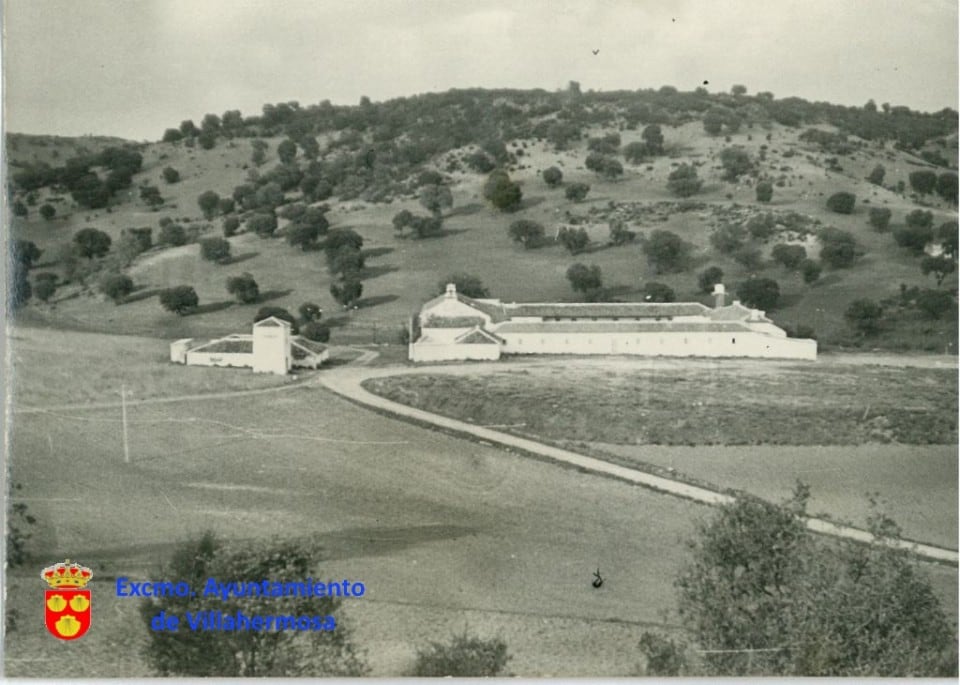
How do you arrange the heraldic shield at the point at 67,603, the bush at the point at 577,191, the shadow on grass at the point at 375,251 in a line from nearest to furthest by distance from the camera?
1. the heraldic shield at the point at 67,603
2. the shadow on grass at the point at 375,251
3. the bush at the point at 577,191

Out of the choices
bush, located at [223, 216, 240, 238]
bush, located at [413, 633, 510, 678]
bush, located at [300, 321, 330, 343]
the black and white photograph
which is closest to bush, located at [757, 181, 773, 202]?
the black and white photograph

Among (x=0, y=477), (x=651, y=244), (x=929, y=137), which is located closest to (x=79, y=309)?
(x=0, y=477)

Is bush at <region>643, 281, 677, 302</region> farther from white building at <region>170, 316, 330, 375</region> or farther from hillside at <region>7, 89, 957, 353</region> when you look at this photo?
white building at <region>170, 316, 330, 375</region>

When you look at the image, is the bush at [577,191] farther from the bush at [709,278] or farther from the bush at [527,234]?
the bush at [709,278]

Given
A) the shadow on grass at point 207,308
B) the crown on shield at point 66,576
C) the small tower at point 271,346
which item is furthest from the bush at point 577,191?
the crown on shield at point 66,576

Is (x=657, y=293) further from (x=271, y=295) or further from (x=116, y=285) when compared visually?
(x=116, y=285)

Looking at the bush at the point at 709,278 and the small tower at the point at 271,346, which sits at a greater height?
the bush at the point at 709,278
